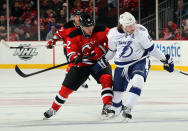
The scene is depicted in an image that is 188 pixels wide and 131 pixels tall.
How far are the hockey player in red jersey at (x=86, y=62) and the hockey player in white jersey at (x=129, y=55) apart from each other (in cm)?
10

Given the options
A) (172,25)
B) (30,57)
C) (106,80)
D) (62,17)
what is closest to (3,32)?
(30,57)

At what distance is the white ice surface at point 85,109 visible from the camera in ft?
15.1

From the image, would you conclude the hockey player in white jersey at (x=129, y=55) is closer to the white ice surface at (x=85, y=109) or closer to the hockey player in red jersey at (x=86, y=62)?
the hockey player in red jersey at (x=86, y=62)

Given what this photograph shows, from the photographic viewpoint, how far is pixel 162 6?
44.7 feet

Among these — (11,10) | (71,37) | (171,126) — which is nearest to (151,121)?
(171,126)

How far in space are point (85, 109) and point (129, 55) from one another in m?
1.24

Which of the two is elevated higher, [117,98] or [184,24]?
[184,24]

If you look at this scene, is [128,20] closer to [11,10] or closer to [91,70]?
[91,70]

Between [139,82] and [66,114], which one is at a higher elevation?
[139,82]

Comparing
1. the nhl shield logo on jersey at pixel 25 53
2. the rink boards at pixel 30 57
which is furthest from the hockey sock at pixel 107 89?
the nhl shield logo on jersey at pixel 25 53

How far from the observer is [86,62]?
206 inches

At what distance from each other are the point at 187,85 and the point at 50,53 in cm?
565

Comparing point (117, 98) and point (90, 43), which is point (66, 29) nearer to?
point (90, 43)

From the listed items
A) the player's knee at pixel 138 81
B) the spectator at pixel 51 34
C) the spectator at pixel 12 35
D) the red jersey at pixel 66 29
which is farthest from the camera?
the spectator at pixel 51 34
